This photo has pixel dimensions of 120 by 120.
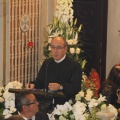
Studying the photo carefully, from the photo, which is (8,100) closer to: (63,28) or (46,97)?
(46,97)

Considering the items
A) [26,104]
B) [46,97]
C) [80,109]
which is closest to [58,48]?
[46,97]

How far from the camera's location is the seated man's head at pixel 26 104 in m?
6.00

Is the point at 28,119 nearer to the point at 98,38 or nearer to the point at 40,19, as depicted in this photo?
the point at 40,19

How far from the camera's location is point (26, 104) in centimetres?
600

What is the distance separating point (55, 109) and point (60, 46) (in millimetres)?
925

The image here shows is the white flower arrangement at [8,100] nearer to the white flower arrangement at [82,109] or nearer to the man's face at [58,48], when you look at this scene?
the white flower arrangement at [82,109]

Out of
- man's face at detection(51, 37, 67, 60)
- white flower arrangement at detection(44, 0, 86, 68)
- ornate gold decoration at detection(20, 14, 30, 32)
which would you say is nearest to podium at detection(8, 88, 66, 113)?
man's face at detection(51, 37, 67, 60)

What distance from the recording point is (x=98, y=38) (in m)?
11.6

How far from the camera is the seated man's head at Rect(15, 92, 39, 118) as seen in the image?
236 inches

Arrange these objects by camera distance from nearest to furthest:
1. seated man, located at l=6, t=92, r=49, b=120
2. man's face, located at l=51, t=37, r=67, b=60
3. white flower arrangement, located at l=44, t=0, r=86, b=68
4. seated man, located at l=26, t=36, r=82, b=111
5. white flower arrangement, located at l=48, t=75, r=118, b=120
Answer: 1. seated man, located at l=6, t=92, r=49, b=120
2. white flower arrangement, located at l=48, t=75, r=118, b=120
3. seated man, located at l=26, t=36, r=82, b=111
4. man's face, located at l=51, t=37, r=67, b=60
5. white flower arrangement, located at l=44, t=0, r=86, b=68

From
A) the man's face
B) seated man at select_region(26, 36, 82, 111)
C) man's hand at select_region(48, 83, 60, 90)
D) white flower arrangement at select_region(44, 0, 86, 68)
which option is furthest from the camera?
white flower arrangement at select_region(44, 0, 86, 68)

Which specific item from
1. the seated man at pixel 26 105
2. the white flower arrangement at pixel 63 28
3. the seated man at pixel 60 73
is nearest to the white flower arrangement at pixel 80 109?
the seated man at pixel 60 73

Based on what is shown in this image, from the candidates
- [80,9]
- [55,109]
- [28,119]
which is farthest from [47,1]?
[28,119]

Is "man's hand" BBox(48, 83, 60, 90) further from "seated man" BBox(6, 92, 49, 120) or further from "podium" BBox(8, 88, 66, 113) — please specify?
"seated man" BBox(6, 92, 49, 120)
